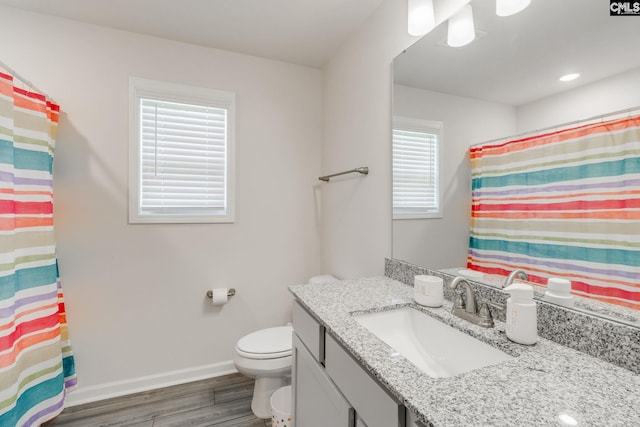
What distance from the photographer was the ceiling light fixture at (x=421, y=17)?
52.3 inches

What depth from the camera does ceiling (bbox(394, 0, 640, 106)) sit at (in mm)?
820

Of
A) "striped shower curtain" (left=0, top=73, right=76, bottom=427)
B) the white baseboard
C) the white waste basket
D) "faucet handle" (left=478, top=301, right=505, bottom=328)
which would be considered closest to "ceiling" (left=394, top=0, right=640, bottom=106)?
"faucet handle" (left=478, top=301, right=505, bottom=328)

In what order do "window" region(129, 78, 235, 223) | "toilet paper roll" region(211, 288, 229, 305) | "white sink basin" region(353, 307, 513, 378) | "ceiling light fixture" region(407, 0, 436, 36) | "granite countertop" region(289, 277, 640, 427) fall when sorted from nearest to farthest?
"granite countertop" region(289, 277, 640, 427)
"white sink basin" region(353, 307, 513, 378)
"ceiling light fixture" region(407, 0, 436, 36)
"window" region(129, 78, 235, 223)
"toilet paper roll" region(211, 288, 229, 305)

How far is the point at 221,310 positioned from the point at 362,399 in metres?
1.64

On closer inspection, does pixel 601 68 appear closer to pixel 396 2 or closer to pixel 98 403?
pixel 396 2

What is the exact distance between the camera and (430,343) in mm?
1097

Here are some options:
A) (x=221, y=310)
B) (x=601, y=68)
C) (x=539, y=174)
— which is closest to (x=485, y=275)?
(x=539, y=174)

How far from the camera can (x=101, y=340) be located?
6.33ft

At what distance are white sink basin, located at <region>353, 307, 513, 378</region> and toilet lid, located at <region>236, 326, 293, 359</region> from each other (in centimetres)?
76

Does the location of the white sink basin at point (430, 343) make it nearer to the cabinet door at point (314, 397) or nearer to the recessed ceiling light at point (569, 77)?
the cabinet door at point (314, 397)

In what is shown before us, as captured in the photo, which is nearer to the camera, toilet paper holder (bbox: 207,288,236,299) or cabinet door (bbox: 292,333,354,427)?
cabinet door (bbox: 292,333,354,427)

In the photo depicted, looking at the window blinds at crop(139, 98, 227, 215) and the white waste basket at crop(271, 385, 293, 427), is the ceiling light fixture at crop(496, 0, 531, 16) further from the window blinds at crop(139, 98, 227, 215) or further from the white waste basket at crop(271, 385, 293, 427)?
the white waste basket at crop(271, 385, 293, 427)

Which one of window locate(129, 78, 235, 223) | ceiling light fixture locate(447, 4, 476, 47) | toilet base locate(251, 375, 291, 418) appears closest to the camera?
ceiling light fixture locate(447, 4, 476, 47)

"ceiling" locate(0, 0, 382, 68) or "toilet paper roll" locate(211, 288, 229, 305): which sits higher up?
"ceiling" locate(0, 0, 382, 68)
